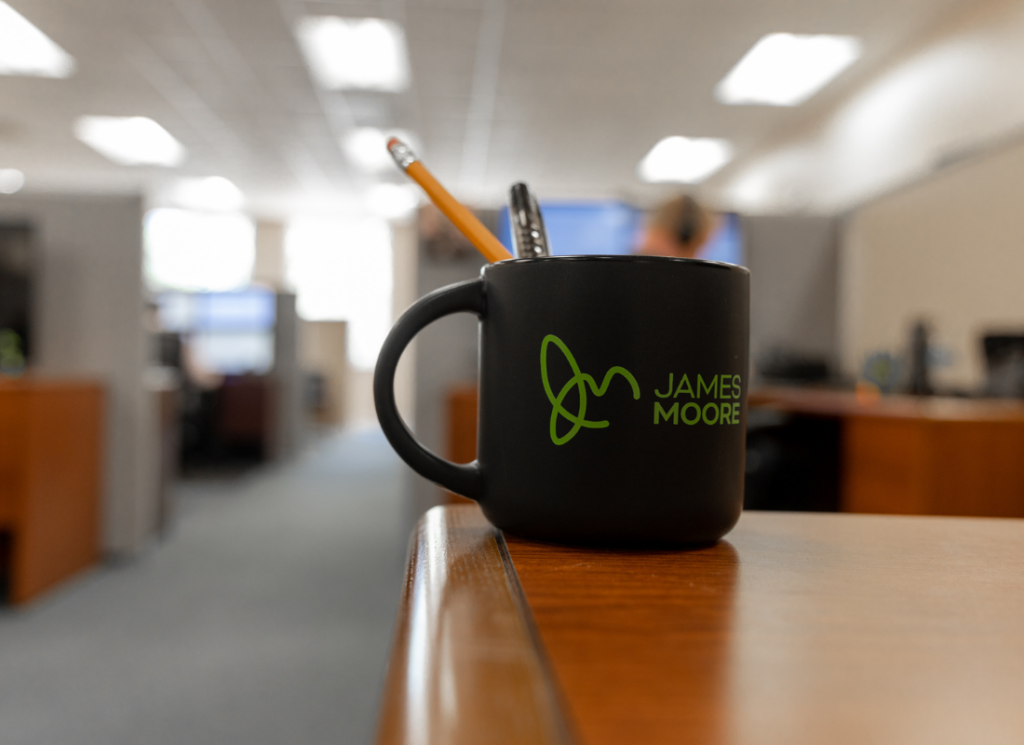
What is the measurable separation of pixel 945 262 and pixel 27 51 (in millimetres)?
4658

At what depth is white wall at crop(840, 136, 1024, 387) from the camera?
272cm

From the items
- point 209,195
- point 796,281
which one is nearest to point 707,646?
point 796,281

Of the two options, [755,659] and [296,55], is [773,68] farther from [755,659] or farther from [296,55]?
[755,659]

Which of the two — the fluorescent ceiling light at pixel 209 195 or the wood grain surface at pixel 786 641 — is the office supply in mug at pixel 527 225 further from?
the fluorescent ceiling light at pixel 209 195

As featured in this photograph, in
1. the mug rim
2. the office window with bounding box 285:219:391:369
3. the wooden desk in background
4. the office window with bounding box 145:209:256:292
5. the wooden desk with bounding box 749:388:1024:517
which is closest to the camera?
the mug rim

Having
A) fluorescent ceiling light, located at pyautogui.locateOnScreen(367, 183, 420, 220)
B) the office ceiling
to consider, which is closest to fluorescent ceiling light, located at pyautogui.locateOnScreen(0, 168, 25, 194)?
the office ceiling

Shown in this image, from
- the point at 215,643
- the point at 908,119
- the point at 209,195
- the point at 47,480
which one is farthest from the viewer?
the point at 209,195

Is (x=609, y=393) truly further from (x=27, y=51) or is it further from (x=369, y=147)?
(x=369, y=147)

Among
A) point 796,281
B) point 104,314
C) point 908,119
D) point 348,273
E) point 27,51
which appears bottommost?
point 104,314

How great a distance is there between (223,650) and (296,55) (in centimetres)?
330

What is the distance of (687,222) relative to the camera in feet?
8.07

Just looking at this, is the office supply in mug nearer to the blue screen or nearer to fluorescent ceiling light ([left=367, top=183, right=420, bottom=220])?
the blue screen

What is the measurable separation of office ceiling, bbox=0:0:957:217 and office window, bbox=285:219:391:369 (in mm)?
1985

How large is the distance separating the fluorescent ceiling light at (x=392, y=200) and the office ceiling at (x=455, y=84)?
1.89 feet
